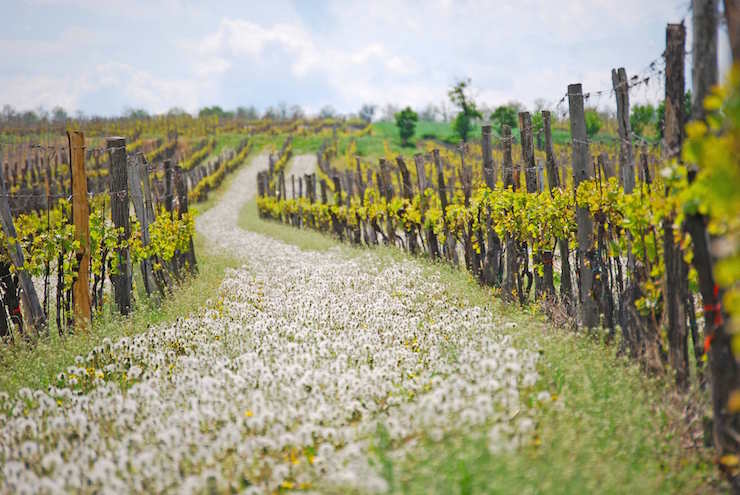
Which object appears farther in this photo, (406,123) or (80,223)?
(406,123)

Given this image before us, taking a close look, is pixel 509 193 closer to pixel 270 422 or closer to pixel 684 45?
pixel 684 45

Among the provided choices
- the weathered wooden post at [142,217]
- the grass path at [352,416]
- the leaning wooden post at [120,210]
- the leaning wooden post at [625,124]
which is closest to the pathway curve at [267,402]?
the grass path at [352,416]

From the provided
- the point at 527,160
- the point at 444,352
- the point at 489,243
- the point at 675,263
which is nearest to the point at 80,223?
the point at 444,352

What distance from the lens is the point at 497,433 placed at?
11.5ft

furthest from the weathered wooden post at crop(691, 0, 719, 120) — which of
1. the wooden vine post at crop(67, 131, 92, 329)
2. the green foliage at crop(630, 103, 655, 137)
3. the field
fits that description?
the wooden vine post at crop(67, 131, 92, 329)

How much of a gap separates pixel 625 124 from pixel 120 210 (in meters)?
7.75

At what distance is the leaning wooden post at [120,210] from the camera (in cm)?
945

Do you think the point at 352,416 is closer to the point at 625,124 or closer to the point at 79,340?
the point at 625,124

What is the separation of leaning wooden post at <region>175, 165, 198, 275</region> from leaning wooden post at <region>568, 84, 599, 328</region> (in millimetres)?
9195

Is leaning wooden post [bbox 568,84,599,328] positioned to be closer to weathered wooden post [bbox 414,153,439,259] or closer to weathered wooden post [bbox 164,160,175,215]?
weathered wooden post [bbox 414,153,439,259]

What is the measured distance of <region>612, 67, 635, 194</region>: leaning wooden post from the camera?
19.9 ft

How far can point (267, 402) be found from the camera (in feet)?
15.2

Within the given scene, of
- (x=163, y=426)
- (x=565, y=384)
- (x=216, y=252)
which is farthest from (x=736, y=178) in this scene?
(x=216, y=252)

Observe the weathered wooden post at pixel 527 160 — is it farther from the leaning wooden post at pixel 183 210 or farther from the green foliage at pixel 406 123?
the green foliage at pixel 406 123
